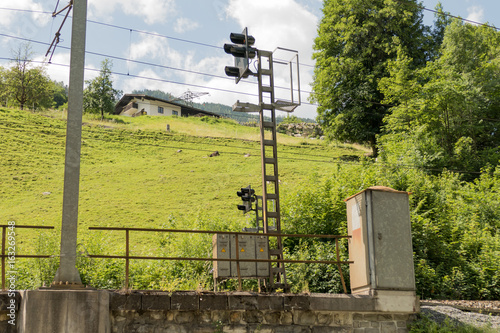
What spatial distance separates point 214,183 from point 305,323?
2506 centimetres

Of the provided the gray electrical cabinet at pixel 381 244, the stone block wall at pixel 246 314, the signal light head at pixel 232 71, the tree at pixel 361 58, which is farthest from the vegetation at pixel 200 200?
the signal light head at pixel 232 71

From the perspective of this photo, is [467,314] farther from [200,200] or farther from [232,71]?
[200,200]

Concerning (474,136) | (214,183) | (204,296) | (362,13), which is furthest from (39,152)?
(204,296)

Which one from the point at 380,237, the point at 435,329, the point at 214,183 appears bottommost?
the point at 435,329

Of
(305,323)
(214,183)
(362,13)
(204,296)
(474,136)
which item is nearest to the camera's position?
(204,296)

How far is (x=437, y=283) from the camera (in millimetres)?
15641

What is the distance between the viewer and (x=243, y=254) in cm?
1060

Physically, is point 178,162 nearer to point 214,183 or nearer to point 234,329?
point 214,183

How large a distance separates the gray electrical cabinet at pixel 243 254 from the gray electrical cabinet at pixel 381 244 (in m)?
2.12

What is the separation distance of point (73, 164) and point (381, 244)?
5.47 metres

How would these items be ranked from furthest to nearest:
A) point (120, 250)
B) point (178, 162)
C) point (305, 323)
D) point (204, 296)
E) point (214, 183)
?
point (178, 162)
point (214, 183)
point (120, 250)
point (305, 323)
point (204, 296)

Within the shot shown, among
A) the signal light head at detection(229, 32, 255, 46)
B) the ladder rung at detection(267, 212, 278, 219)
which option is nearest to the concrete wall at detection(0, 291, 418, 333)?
the ladder rung at detection(267, 212, 278, 219)

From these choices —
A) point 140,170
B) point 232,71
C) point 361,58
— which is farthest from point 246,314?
point 361,58

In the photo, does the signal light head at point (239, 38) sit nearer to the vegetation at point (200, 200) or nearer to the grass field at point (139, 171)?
the vegetation at point (200, 200)
